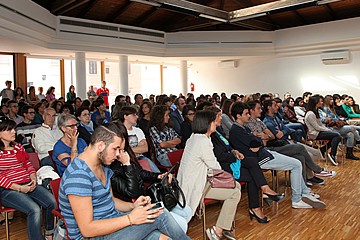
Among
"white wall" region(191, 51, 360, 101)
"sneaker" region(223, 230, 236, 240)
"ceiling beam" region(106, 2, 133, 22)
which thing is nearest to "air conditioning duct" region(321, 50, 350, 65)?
"white wall" region(191, 51, 360, 101)

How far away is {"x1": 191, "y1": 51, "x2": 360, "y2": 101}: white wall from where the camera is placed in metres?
11.1

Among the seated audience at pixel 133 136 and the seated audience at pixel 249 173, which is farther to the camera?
the seated audience at pixel 133 136

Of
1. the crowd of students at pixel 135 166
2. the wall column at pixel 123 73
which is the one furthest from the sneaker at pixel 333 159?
the wall column at pixel 123 73

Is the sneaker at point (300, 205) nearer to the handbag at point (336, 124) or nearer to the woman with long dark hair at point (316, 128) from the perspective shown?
the woman with long dark hair at point (316, 128)

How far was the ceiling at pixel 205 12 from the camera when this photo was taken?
8.03 meters

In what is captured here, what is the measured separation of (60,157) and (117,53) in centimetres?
802

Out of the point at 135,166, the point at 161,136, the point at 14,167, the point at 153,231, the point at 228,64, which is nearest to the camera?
the point at 153,231

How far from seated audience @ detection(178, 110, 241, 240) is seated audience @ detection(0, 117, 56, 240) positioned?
1.25 m

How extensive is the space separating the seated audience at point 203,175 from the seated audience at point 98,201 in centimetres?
92

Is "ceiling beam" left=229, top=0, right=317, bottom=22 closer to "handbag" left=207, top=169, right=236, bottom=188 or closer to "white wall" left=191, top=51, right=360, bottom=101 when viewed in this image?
"white wall" left=191, top=51, right=360, bottom=101

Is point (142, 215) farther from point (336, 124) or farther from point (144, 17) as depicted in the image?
point (144, 17)

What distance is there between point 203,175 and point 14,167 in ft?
5.80

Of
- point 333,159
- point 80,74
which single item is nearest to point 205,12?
point 80,74

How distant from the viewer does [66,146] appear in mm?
3320
